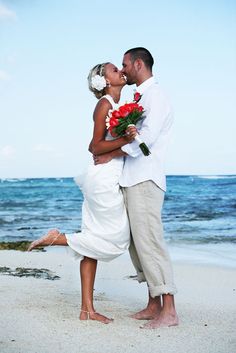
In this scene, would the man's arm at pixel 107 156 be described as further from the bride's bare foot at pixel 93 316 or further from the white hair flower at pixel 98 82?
the bride's bare foot at pixel 93 316

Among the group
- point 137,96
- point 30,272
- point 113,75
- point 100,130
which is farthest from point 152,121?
point 30,272

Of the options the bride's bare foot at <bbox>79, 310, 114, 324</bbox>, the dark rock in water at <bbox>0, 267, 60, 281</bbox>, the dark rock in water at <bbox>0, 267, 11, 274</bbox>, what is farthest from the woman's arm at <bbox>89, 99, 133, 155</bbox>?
the dark rock in water at <bbox>0, 267, 11, 274</bbox>

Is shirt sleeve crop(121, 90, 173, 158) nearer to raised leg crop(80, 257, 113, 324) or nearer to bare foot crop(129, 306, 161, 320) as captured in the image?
raised leg crop(80, 257, 113, 324)

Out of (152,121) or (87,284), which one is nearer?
(152,121)

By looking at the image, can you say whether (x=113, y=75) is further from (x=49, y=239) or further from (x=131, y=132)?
(x=49, y=239)

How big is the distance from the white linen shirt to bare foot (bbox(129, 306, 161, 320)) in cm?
96

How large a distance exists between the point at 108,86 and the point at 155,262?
1385 millimetres

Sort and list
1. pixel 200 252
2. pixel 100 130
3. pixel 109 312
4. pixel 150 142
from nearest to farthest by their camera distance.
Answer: pixel 150 142
pixel 100 130
pixel 109 312
pixel 200 252

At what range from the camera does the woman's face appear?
4715 mm

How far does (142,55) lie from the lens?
4.71 metres

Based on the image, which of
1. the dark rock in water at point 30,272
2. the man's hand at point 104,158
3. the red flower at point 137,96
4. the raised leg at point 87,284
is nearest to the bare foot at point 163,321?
the raised leg at point 87,284

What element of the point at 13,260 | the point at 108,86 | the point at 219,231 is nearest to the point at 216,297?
the point at 108,86

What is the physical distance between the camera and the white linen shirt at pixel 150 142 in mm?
4520

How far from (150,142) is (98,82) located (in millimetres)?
630
